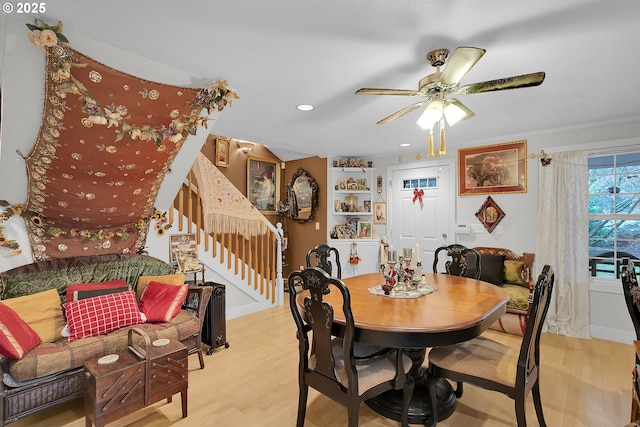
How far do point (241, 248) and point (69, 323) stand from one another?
6.99ft

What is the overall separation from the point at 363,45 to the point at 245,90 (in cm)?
112

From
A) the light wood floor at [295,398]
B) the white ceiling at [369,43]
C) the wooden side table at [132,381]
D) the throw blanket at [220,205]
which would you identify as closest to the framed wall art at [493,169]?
the white ceiling at [369,43]

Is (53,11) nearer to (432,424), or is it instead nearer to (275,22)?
(275,22)

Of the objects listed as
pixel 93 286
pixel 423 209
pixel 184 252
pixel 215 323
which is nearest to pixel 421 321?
pixel 215 323

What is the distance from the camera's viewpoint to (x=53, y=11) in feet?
5.12

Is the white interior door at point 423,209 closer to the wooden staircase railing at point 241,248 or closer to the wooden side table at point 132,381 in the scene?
the wooden staircase railing at point 241,248

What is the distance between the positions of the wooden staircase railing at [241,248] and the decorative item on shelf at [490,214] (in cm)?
280

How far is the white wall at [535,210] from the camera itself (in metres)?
3.35

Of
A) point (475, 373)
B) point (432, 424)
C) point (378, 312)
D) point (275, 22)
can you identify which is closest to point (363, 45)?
point (275, 22)

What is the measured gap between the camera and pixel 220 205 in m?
3.76

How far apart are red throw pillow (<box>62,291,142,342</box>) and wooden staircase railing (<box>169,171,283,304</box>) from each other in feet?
3.71

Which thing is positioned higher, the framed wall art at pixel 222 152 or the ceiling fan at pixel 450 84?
the framed wall art at pixel 222 152

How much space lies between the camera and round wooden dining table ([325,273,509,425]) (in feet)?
5.20

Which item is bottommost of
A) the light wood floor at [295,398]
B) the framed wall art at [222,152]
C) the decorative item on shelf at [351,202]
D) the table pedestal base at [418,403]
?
the light wood floor at [295,398]
